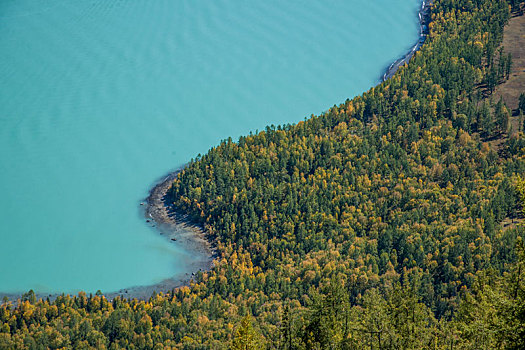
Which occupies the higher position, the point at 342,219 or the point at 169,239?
the point at 342,219

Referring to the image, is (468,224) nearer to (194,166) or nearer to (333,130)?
(333,130)

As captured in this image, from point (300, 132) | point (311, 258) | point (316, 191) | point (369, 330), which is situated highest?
point (300, 132)

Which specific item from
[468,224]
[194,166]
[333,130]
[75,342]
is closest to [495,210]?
[468,224]

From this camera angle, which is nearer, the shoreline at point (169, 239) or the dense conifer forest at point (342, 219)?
the dense conifer forest at point (342, 219)

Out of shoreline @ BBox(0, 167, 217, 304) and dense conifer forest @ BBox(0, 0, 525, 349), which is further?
shoreline @ BBox(0, 167, 217, 304)

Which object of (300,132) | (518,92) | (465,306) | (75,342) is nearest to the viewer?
(465,306)

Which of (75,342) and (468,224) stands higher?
(468,224)

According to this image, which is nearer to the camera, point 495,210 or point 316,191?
point 495,210

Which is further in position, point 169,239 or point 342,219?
point 169,239
